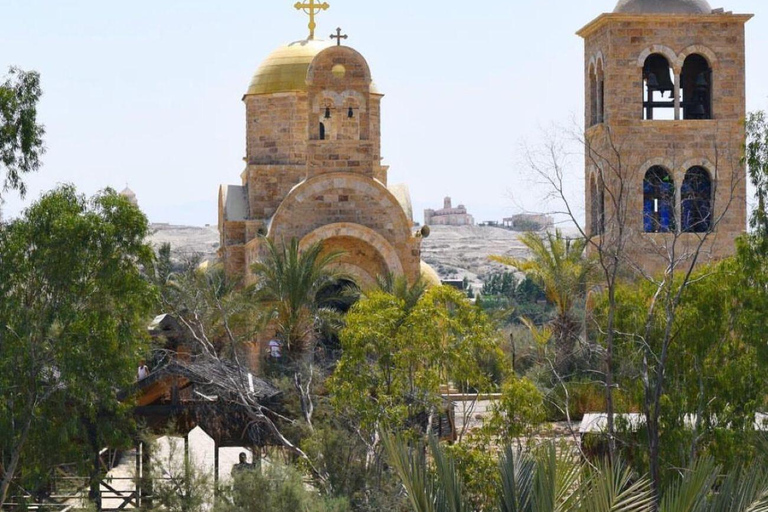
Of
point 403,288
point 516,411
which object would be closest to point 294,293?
point 403,288

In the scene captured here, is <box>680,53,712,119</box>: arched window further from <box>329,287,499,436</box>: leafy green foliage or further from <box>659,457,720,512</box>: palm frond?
<box>659,457,720,512</box>: palm frond

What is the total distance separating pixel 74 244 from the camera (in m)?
19.8

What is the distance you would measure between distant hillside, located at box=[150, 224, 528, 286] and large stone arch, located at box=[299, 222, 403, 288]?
7621 centimetres

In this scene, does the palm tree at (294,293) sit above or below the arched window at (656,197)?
below

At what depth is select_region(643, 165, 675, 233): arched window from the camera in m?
33.5

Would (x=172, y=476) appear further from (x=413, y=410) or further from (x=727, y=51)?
(x=727, y=51)

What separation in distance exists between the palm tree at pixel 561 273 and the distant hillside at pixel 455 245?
77350 mm

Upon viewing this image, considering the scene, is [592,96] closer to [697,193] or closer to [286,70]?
[697,193]

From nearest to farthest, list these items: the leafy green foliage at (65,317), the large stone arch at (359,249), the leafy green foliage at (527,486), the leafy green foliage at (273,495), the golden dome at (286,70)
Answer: the leafy green foliage at (527,486) < the leafy green foliage at (273,495) < the leafy green foliage at (65,317) < the large stone arch at (359,249) < the golden dome at (286,70)

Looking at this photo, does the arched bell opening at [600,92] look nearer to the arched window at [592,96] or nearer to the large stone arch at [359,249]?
the arched window at [592,96]

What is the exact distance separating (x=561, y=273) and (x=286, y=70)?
9138 millimetres

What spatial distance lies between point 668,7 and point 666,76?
1.54 meters

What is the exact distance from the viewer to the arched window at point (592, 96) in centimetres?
3522

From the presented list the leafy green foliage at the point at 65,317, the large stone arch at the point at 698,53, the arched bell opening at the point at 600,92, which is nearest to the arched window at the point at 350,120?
the arched bell opening at the point at 600,92
